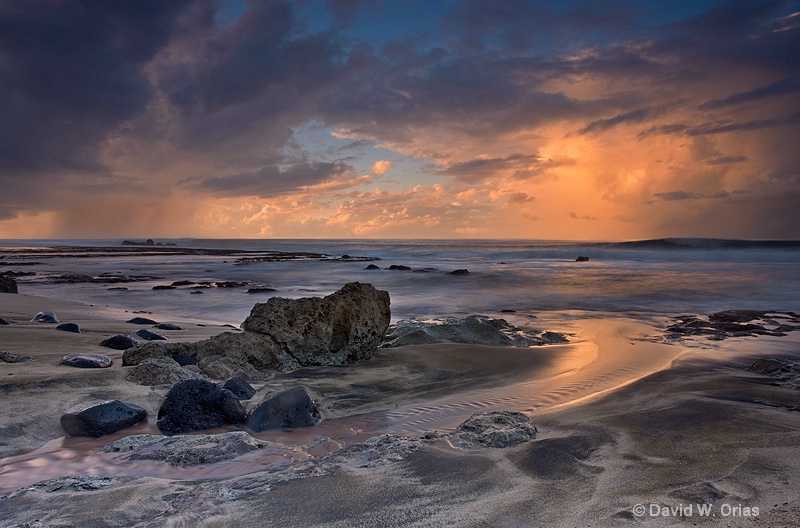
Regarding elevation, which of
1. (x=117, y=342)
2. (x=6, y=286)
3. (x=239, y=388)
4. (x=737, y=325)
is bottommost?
(x=737, y=325)

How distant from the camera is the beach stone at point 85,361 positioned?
4707 millimetres

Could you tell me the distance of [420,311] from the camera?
507 inches

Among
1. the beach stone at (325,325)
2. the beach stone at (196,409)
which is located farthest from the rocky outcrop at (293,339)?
the beach stone at (196,409)

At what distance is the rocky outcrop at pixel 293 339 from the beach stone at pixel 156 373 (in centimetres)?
36

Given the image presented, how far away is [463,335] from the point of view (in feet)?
24.2

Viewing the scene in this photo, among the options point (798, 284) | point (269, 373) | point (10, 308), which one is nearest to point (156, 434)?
point (269, 373)

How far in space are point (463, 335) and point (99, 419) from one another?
5.05m

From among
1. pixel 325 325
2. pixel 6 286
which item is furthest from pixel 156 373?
pixel 6 286

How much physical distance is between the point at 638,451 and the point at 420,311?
32.6ft

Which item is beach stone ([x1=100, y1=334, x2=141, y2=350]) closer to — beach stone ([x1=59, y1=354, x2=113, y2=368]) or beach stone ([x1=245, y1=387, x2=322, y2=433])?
beach stone ([x1=59, y1=354, x2=113, y2=368])

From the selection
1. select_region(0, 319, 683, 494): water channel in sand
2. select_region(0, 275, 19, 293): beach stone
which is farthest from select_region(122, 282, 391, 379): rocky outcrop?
select_region(0, 275, 19, 293): beach stone

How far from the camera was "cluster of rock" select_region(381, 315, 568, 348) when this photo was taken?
7227 millimetres

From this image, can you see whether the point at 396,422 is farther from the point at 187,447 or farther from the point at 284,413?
the point at 187,447

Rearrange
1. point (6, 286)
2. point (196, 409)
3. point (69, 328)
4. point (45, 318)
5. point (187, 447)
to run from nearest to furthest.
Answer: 1. point (187, 447)
2. point (196, 409)
3. point (69, 328)
4. point (45, 318)
5. point (6, 286)
